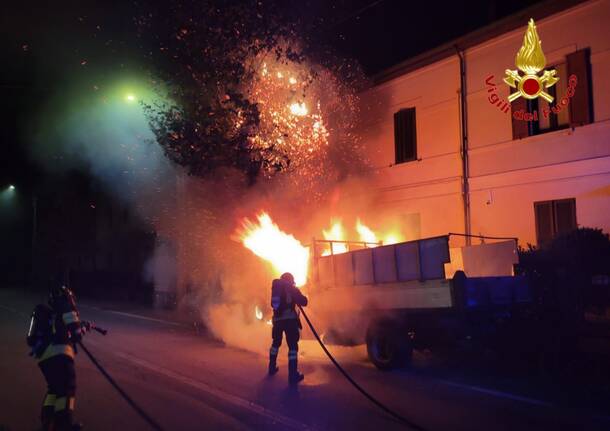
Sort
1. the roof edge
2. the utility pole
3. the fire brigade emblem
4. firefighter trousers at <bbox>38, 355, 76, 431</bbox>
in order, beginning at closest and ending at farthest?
1. firefighter trousers at <bbox>38, 355, 76, 431</bbox>
2. the roof edge
3. the fire brigade emblem
4. the utility pole

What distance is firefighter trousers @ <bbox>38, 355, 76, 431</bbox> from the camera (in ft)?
17.9

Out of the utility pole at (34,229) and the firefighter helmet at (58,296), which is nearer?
the firefighter helmet at (58,296)

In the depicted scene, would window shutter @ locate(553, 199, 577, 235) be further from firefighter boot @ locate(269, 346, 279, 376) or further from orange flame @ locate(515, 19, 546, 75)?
firefighter boot @ locate(269, 346, 279, 376)

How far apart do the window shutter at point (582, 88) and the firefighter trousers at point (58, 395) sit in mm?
12092

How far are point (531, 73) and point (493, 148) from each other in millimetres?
2138

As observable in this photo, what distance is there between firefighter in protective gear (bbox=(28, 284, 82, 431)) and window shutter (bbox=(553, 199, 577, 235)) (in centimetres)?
1120

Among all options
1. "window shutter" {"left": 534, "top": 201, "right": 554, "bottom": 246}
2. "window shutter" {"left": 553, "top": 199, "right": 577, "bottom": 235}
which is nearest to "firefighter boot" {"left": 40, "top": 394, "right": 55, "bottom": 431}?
"window shutter" {"left": 553, "top": 199, "right": 577, "bottom": 235}

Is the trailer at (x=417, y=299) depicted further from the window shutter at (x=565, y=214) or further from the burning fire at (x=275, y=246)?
the window shutter at (x=565, y=214)

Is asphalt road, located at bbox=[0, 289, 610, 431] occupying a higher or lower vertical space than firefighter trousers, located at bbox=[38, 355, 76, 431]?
→ lower

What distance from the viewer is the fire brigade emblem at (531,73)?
1348 centimetres

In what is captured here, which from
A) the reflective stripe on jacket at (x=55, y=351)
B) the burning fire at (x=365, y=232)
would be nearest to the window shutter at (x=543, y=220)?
the burning fire at (x=365, y=232)

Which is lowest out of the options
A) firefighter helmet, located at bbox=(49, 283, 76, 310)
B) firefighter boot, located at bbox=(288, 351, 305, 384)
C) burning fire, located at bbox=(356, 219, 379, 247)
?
firefighter boot, located at bbox=(288, 351, 305, 384)

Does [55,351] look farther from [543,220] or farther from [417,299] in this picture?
[543,220]

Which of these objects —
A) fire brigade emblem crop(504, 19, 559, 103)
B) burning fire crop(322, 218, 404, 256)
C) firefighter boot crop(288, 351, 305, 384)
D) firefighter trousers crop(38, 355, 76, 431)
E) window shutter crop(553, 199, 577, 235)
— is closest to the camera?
firefighter trousers crop(38, 355, 76, 431)
